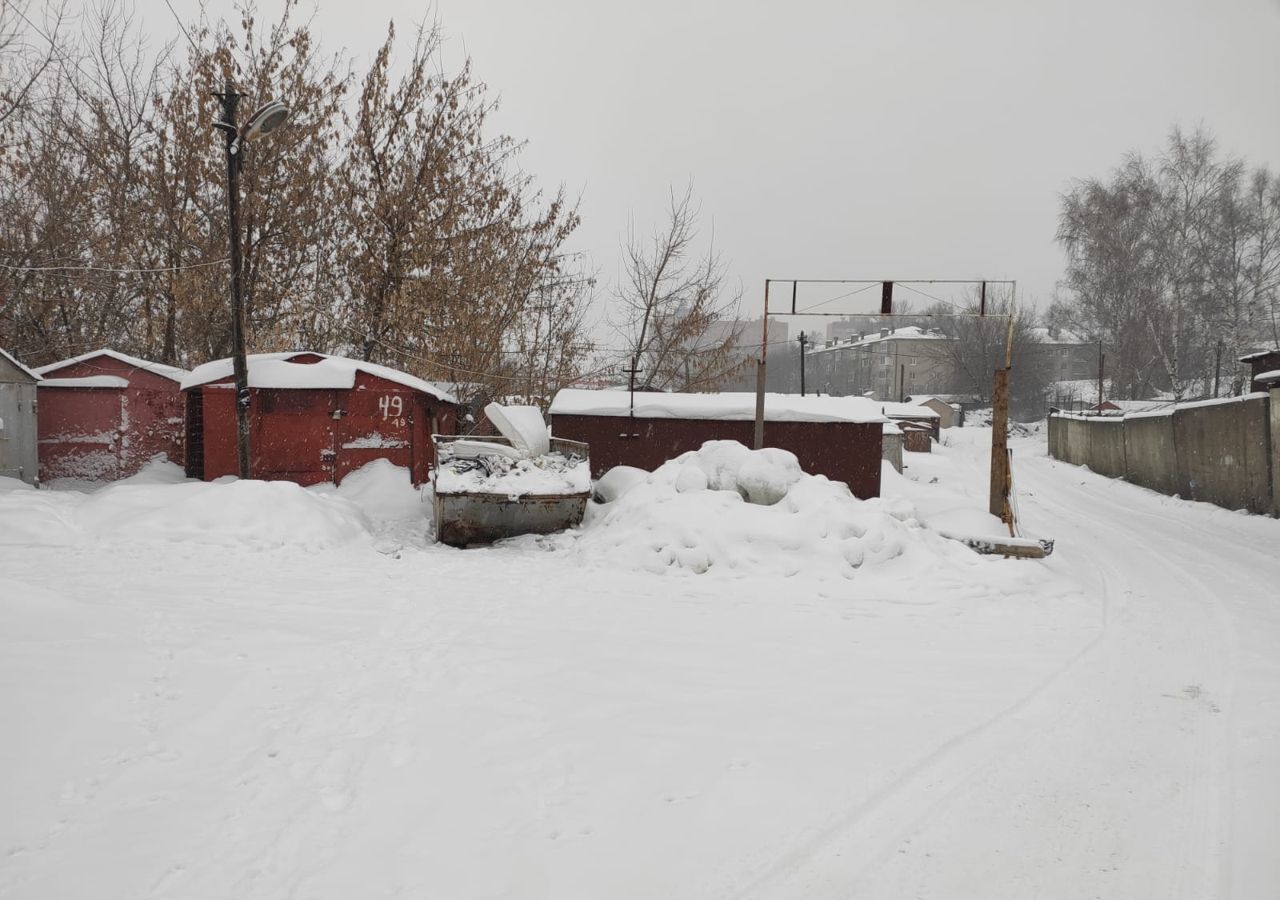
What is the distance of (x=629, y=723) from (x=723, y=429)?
10.9 metres

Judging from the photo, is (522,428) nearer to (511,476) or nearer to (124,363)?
(511,476)

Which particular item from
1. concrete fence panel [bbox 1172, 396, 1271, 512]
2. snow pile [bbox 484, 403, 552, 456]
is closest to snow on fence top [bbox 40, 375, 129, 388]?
snow pile [bbox 484, 403, 552, 456]

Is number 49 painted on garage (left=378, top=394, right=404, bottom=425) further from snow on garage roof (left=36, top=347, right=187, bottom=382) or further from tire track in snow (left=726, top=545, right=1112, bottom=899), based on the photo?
tire track in snow (left=726, top=545, right=1112, bottom=899)

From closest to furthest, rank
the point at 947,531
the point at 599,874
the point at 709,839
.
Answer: the point at 599,874 < the point at 709,839 < the point at 947,531

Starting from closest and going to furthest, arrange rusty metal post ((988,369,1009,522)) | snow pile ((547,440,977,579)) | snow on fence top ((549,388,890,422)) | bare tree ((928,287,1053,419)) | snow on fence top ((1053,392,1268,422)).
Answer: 1. snow pile ((547,440,977,579))
2. rusty metal post ((988,369,1009,522))
3. snow on fence top ((549,388,890,422))
4. snow on fence top ((1053,392,1268,422))
5. bare tree ((928,287,1053,419))

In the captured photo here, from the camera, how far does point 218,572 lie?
801 centimetres

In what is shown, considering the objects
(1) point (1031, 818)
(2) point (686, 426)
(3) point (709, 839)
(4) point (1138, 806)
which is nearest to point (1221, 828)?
(4) point (1138, 806)

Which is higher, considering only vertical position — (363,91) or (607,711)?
(363,91)

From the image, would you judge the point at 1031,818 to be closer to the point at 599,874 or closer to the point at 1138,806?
the point at 1138,806

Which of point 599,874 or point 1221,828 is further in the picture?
point 1221,828

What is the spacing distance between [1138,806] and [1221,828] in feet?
1.04

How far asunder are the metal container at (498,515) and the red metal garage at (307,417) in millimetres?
3433

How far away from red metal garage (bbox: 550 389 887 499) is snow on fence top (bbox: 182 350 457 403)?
372 cm

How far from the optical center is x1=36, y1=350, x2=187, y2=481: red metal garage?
47.2 feet
